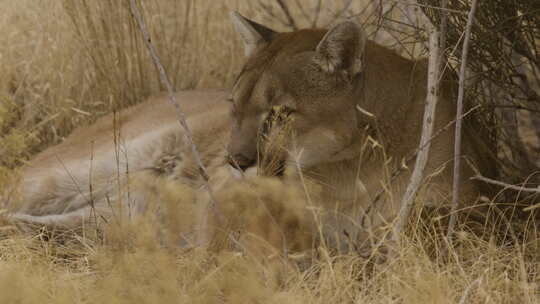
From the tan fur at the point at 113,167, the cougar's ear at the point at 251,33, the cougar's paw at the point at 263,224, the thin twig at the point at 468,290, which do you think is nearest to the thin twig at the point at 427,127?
the thin twig at the point at 468,290

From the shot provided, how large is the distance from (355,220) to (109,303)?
1.13 m

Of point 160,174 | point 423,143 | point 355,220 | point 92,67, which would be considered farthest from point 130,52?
point 423,143

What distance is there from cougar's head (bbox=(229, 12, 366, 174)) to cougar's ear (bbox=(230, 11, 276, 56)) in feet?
1.04

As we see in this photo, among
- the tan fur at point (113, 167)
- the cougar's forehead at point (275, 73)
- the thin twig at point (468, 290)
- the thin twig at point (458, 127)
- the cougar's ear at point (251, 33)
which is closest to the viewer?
the thin twig at point (468, 290)

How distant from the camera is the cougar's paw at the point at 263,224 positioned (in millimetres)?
3070

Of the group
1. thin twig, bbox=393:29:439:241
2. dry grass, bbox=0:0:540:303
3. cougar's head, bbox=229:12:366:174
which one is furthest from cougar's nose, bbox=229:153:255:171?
thin twig, bbox=393:29:439:241

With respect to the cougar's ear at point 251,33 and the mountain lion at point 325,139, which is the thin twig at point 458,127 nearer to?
the mountain lion at point 325,139

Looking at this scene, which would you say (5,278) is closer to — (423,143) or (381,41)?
(423,143)

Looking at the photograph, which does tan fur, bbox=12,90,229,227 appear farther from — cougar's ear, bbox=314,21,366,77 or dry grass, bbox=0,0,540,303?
cougar's ear, bbox=314,21,366,77

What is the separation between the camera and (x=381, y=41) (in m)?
4.84

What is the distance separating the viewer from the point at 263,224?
327 centimetres

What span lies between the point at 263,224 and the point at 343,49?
2.43 ft

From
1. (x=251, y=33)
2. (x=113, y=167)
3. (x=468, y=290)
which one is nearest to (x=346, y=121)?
(x=251, y=33)

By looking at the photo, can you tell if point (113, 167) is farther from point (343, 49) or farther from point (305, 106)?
point (343, 49)
